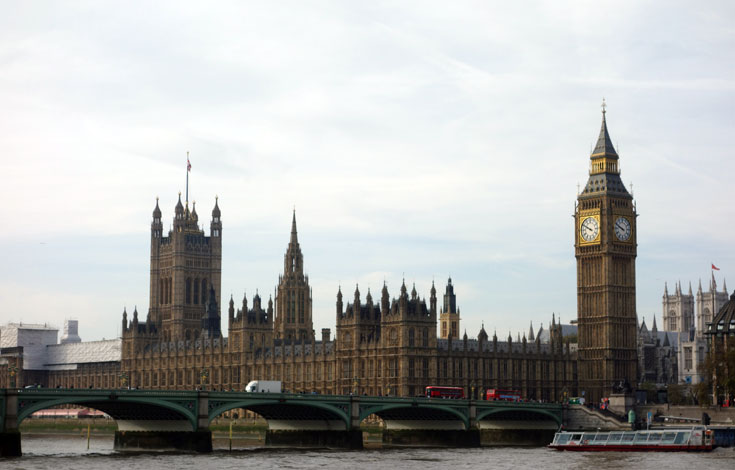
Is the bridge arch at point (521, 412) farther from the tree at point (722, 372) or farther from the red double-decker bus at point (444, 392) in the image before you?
the tree at point (722, 372)

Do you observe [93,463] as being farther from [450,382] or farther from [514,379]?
[514,379]

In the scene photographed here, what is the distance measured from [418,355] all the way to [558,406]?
2611 centimetres

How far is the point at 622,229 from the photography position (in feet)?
540

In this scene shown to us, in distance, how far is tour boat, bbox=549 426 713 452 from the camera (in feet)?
352

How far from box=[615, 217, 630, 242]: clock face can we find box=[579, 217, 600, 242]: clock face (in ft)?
8.30

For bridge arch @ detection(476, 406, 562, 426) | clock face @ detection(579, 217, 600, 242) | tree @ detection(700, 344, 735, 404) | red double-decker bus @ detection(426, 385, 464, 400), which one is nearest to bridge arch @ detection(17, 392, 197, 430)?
bridge arch @ detection(476, 406, 562, 426)

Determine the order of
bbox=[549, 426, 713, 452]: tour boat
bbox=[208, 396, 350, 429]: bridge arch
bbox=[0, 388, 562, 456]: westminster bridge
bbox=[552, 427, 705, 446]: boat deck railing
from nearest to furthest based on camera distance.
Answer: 1. bbox=[0, 388, 562, 456]: westminster bridge
2. bbox=[549, 426, 713, 452]: tour boat
3. bbox=[208, 396, 350, 429]: bridge arch
4. bbox=[552, 427, 705, 446]: boat deck railing

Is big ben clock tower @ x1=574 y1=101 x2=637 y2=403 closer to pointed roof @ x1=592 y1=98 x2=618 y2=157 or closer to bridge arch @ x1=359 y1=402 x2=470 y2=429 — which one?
pointed roof @ x1=592 y1=98 x2=618 y2=157

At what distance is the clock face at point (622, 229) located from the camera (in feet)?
538

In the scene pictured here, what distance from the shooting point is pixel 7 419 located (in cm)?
9400

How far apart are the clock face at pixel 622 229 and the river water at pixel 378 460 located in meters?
57.2

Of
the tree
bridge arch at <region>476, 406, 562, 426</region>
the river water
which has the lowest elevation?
the river water

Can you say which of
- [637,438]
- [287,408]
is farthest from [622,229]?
[287,408]

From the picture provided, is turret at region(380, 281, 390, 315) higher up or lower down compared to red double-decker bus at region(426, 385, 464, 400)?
higher up
